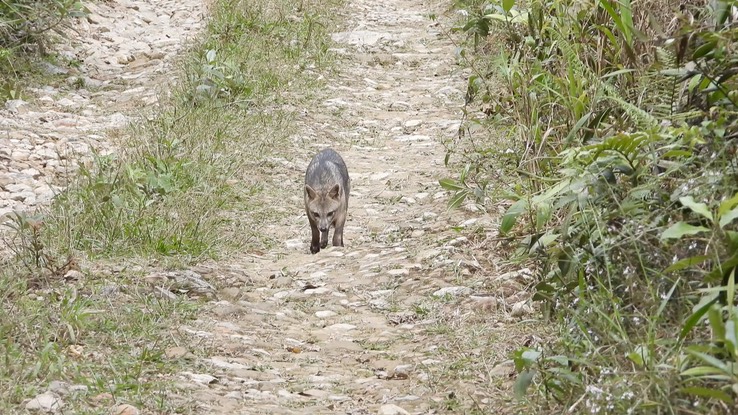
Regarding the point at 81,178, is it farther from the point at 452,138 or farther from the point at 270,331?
the point at 452,138

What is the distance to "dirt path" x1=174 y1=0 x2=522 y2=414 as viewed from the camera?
16.5 ft

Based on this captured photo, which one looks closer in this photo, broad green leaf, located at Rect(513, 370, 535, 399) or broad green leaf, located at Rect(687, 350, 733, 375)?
broad green leaf, located at Rect(687, 350, 733, 375)

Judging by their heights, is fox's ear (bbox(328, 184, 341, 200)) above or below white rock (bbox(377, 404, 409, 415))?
above

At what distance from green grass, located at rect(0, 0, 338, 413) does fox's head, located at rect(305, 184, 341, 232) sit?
0.47 metres

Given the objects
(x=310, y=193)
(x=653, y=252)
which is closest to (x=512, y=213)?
(x=653, y=252)

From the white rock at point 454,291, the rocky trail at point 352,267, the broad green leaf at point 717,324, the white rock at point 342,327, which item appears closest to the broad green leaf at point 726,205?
the broad green leaf at point 717,324

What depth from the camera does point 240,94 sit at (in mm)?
11133

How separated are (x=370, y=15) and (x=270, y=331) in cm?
1043

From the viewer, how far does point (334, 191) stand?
8711 millimetres

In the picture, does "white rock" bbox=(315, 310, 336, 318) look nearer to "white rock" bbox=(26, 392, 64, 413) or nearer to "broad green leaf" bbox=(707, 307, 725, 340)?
"white rock" bbox=(26, 392, 64, 413)

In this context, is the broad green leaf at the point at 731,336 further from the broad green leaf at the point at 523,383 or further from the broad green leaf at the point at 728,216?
the broad green leaf at the point at 523,383

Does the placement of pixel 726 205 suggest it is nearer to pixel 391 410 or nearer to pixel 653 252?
pixel 653 252

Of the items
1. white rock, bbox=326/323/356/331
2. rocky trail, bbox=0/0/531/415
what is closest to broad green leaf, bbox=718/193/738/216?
rocky trail, bbox=0/0/531/415

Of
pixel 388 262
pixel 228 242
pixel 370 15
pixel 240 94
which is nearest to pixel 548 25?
pixel 388 262
